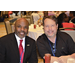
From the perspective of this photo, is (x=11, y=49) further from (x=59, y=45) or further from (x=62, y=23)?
(x=62, y=23)

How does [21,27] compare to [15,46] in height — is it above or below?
above

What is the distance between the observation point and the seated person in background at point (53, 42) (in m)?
1.98

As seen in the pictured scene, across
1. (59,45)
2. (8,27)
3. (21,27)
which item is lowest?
(8,27)

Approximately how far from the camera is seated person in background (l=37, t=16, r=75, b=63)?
77.9 inches

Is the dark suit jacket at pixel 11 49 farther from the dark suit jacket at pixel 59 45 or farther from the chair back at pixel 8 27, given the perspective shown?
the chair back at pixel 8 27

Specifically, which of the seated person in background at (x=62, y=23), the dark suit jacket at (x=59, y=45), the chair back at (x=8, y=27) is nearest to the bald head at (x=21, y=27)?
the dark suit jacket at (x=59, y=45)

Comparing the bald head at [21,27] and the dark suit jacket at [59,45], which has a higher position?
the bald head at [21,27]

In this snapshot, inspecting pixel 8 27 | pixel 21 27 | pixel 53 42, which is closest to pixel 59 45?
pixel 53 42

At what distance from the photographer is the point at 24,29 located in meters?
1.89

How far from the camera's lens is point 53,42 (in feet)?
6.71

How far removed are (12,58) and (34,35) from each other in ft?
8.93

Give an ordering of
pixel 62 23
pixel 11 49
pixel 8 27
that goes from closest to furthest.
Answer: pixel 11 49 < pixel 8 27 < pixel 62 23
